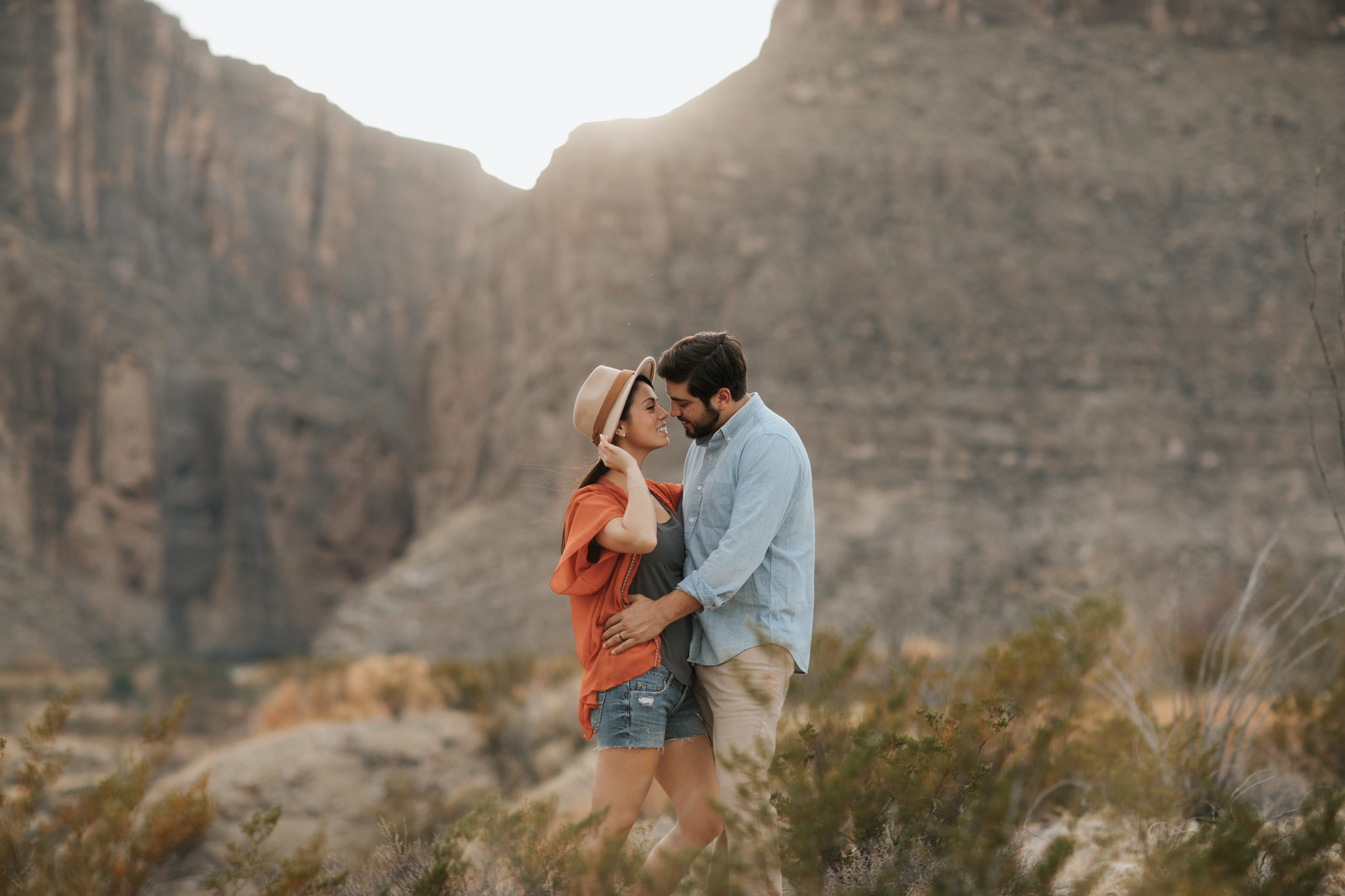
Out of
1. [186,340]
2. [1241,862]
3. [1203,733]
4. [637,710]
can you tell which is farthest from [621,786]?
[186,340]

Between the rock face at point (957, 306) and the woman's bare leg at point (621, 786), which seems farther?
the rock face at point (957, 306)

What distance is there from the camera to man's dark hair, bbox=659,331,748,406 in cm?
331

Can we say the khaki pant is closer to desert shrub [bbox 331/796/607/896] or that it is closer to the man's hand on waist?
the man's hand on waist

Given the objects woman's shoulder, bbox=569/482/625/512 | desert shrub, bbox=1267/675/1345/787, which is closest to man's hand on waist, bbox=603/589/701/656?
woman's shoulder, bbox=569/482/625/512

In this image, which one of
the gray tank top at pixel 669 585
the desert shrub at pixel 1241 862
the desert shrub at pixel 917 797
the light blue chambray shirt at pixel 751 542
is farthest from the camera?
the gray tank top at pixel 669 585

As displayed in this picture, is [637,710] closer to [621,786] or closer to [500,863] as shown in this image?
[621,786]

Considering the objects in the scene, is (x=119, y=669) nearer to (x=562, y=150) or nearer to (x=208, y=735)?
(x=208, y=735)

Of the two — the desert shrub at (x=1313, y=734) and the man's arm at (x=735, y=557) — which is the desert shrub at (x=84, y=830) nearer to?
the man's arm at (x=735, y=557)

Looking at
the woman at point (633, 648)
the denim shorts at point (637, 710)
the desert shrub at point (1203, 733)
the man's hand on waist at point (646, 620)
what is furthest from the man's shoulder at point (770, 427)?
the desert shrub at point (1203, 733)

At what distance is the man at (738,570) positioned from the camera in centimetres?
309

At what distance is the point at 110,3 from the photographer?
44.8m

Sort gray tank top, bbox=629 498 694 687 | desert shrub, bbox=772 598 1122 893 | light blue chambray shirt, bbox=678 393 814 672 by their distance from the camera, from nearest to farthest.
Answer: desert shrub, bbox=772 598 1122 893, light blue chambray shirt, bbox=678 393 814 672, gray tank top, bbox=629 498 694 687

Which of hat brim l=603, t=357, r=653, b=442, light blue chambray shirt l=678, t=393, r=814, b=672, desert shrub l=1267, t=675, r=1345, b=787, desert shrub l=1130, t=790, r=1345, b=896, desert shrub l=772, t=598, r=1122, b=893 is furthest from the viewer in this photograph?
desert shrub l=1267, t=675, r=1345, b=787

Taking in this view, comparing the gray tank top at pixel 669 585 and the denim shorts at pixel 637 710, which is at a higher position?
the gray tank top at pixel 669 585
